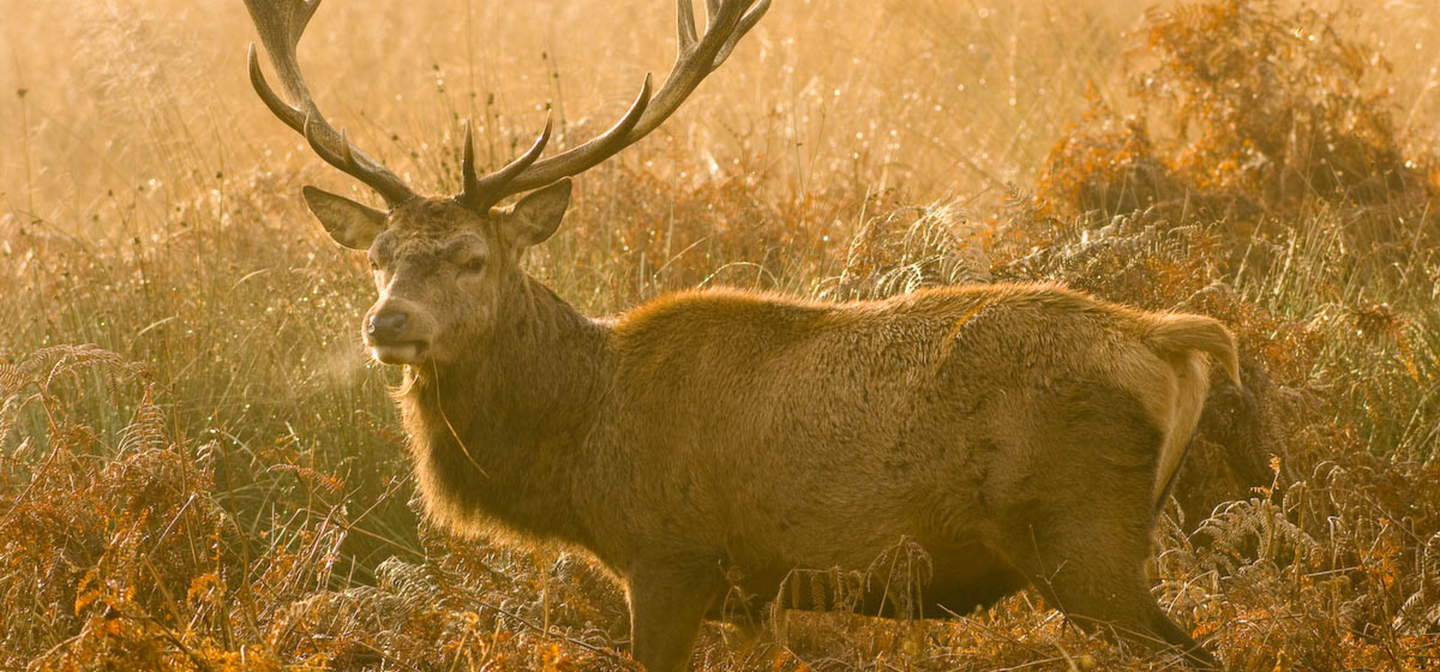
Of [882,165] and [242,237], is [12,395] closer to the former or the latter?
[242,237]

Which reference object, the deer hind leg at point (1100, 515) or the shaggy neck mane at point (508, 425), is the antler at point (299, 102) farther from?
the deer hind leg at point (1100, 515)

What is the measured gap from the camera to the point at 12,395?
15.0 feet

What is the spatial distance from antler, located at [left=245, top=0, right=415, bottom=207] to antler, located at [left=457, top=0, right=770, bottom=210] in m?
0.29

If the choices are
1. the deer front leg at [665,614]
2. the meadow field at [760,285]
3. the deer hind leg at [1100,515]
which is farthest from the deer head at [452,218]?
the deer hind leg at [1100,515]

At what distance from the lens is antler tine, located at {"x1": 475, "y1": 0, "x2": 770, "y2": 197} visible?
5.39 meters

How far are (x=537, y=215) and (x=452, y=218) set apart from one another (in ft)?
1.16

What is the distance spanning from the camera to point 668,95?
5.61 m

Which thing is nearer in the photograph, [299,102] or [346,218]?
[346,218]

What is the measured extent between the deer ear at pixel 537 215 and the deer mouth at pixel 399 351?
68cm

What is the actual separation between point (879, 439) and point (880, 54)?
8.24 m

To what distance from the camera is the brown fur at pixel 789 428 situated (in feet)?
14.4

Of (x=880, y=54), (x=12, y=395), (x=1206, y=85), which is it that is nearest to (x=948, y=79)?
(x=880, y=54)

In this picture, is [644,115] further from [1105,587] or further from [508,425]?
[1105,587]

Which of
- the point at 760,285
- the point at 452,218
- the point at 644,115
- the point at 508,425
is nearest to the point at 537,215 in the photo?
the point at 452,218
